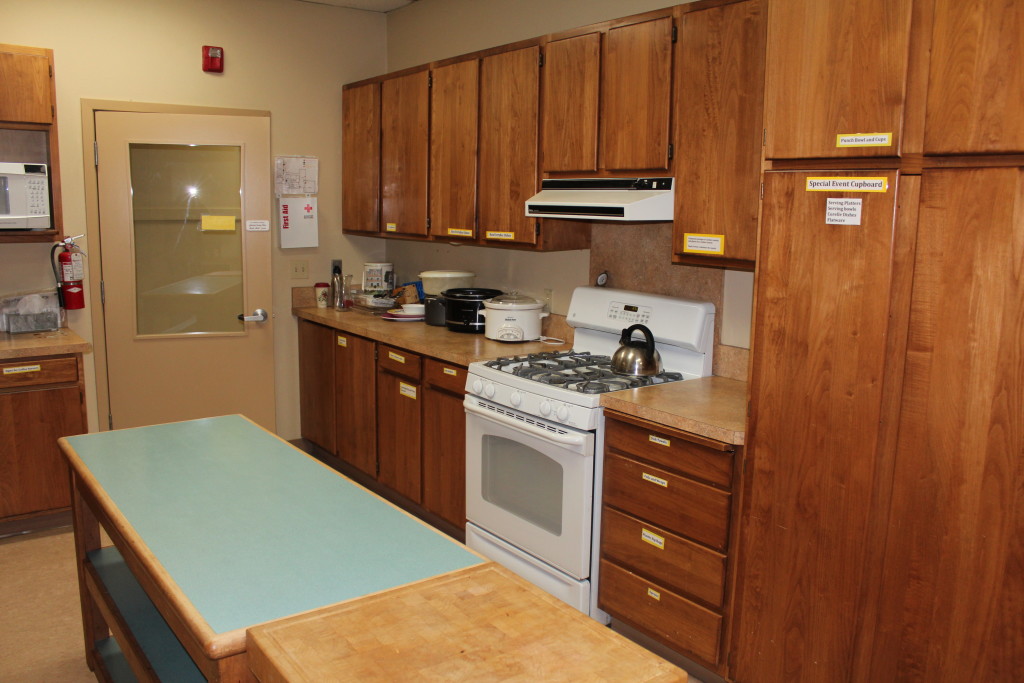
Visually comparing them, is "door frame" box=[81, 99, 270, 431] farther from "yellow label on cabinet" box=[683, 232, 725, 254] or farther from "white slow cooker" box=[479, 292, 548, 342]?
"yellow label on cabinet" box=[683, 232, 725, 254]

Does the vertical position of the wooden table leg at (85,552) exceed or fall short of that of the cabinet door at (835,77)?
it falls short

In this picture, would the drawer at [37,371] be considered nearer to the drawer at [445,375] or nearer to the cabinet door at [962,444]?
the drawer at [445,375]

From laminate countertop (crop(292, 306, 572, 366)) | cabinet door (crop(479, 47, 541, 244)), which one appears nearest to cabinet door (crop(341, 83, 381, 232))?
laminate countertop (crop(292, 306, 572, 366))

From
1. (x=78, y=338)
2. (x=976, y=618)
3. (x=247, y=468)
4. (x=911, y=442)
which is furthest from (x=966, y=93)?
(x=78, y=338)

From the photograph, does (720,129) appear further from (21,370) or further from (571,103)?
(21,370)

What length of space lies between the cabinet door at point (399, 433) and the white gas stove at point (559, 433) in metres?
0.53

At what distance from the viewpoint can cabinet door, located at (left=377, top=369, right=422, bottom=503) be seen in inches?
157

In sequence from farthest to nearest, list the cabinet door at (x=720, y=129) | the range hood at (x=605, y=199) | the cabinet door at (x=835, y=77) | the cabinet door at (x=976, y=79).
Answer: the range hood at (x=605, y=199) → the cabinet door at (x=720, y=129) → the cabinet door at (x=835, y=77) → the cabinet door at (x=976, y=79)

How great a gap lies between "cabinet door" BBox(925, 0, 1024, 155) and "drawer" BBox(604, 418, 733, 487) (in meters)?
1.06

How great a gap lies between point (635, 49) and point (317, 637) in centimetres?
242

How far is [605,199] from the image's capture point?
308 centimetres

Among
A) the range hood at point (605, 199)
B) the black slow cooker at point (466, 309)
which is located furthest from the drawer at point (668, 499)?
the black slow cooker at point (466, 309)

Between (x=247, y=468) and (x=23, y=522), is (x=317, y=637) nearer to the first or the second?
(x=247, y=468)

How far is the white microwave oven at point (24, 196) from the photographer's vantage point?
12.8 feet
